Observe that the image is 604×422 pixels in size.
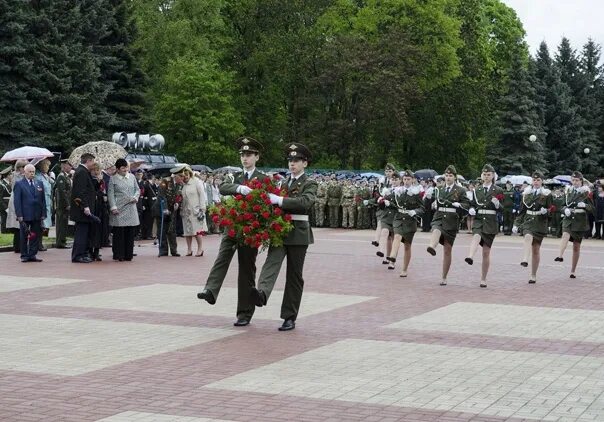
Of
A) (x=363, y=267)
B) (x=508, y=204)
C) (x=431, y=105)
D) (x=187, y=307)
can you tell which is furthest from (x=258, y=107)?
(x=187, y=307)

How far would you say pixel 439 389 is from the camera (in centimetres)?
925

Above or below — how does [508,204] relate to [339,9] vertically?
below

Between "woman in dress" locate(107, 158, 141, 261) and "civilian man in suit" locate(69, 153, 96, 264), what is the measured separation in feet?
1.39

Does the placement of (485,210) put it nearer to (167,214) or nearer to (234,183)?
(234,183)

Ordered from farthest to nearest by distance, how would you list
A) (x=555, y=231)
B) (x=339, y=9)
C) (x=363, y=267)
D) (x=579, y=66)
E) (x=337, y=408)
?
(x=579, y=66)
(x=339, y=9)
(x=555, y=231)
(x=363, y=267)
(x=337, y=408)

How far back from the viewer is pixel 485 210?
1872 cm

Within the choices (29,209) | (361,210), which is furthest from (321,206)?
(29,209)

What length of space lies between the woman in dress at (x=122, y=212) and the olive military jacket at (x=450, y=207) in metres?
6.88

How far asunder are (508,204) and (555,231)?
2152 millimetres

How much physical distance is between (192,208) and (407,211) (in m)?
5.68

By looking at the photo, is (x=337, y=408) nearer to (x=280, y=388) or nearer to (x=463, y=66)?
(x=280, y=388)

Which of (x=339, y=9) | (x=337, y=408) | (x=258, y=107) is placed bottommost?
(x=337, y=408)

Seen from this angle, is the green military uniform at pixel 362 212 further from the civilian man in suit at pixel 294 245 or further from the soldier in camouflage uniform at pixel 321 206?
the civilian man in suit at pixel 294 245

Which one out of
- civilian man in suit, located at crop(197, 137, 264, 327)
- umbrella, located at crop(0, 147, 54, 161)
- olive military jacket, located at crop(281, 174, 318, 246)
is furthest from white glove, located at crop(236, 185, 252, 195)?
umbrella, located at crop(0, 147, 54, 161)
